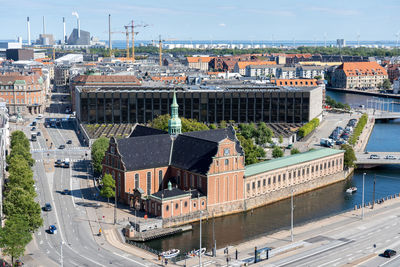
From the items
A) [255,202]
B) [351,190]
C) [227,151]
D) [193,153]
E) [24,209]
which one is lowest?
[351,190]

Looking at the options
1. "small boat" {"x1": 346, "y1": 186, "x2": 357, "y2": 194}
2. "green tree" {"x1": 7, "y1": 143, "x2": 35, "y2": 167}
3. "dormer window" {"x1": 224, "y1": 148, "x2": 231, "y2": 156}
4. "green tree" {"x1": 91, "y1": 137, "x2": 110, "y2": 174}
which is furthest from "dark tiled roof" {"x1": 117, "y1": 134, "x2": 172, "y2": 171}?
"small boat" {"x1": 346, "y1": 186, "x2": 357, "y2": 194}

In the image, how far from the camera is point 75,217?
88562 millimetres

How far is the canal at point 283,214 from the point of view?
83812mm

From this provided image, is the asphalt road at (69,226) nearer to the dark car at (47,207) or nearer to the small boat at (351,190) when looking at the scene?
the dark car at (47,207)

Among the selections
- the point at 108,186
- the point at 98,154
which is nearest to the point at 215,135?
the point at 108,186

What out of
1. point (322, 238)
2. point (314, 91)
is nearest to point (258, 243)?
point (322, 238)

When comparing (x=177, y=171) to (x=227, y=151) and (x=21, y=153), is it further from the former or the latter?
(x=21, y=153)

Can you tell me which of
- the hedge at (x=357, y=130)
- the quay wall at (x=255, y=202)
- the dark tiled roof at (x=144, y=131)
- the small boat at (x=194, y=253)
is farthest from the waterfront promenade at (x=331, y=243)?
the hedge at (x=357, y=130)

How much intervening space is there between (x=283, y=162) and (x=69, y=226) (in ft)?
138

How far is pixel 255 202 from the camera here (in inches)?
3898

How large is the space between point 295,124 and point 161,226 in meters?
88.4

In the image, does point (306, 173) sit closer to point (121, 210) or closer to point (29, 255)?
point (121, 210)

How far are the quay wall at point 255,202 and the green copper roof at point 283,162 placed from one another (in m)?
4.14

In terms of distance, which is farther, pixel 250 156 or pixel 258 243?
pixel 250 156
